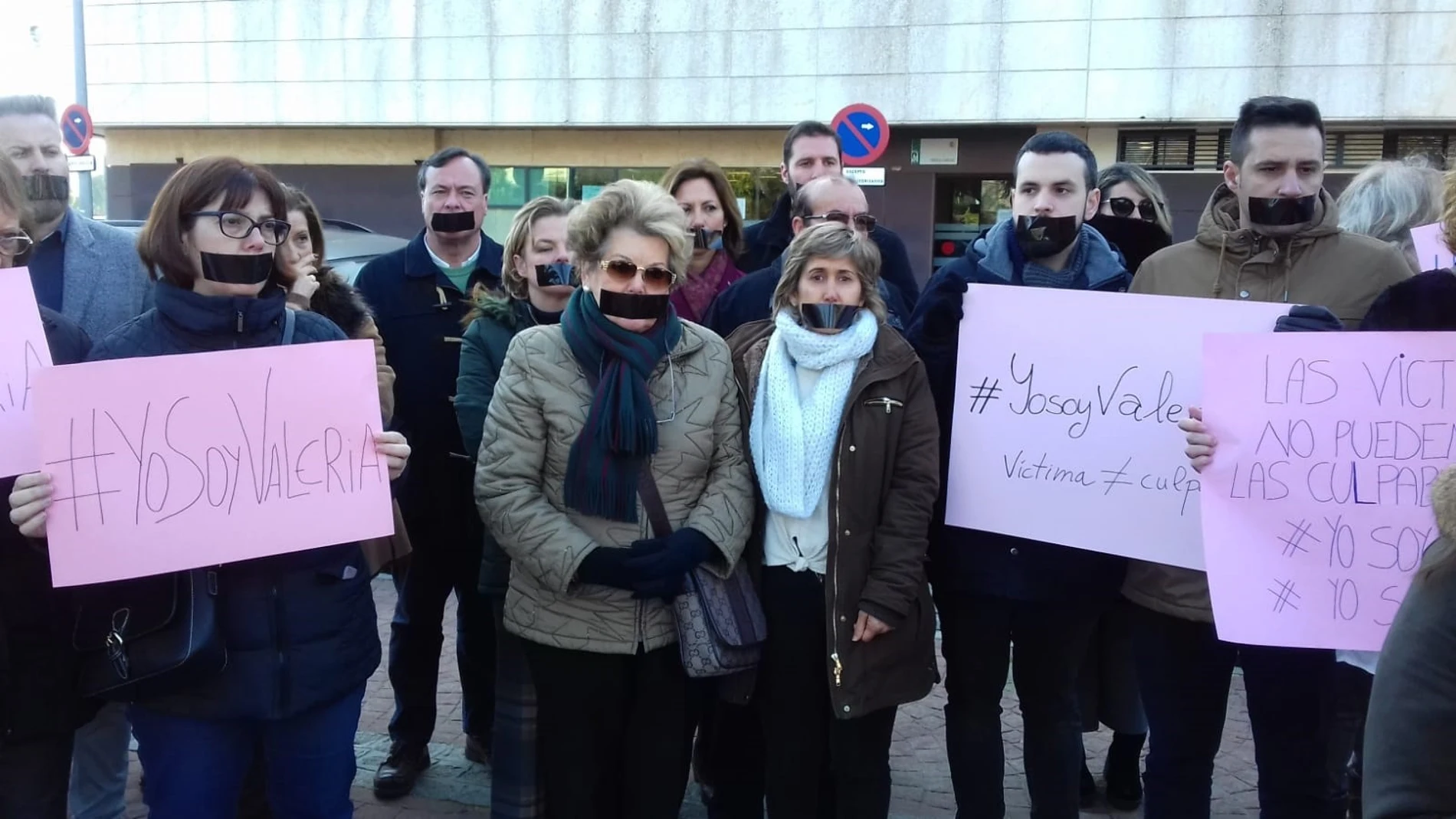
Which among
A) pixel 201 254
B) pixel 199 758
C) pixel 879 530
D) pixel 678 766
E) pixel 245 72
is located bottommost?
pixel 678 766

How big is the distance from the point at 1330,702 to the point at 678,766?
1772 millimetres

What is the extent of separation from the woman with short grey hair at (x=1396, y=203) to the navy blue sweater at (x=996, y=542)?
49.6 inches

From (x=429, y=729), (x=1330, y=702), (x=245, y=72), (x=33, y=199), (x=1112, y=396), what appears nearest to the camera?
(x=1330, y=702)

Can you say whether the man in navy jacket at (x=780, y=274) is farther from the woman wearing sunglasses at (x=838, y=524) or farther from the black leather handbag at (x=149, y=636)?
the black leather handbag at (x=149, y=636)

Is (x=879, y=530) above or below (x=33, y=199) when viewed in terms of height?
below

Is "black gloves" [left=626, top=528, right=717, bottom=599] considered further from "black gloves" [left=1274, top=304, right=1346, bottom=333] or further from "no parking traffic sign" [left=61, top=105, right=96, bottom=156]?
"no parking traffic sign" [left=61, top=105, right=96, bottom=156]

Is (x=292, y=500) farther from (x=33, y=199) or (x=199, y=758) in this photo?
(x=33, y=199)

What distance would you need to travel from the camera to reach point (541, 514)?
2.98m

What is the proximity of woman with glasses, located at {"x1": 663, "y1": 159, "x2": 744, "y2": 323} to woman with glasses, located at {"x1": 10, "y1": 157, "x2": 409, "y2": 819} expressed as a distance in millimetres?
2024

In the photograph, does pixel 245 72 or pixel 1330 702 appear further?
pixel 245 72

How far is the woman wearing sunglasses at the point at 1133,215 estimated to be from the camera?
15.2 feet

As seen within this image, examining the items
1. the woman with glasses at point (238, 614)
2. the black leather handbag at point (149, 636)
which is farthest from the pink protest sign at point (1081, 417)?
the black leather handbag at point (149, 636)

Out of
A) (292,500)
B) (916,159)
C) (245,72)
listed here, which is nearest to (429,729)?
(292,500)

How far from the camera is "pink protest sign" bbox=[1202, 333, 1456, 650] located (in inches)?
100.0
